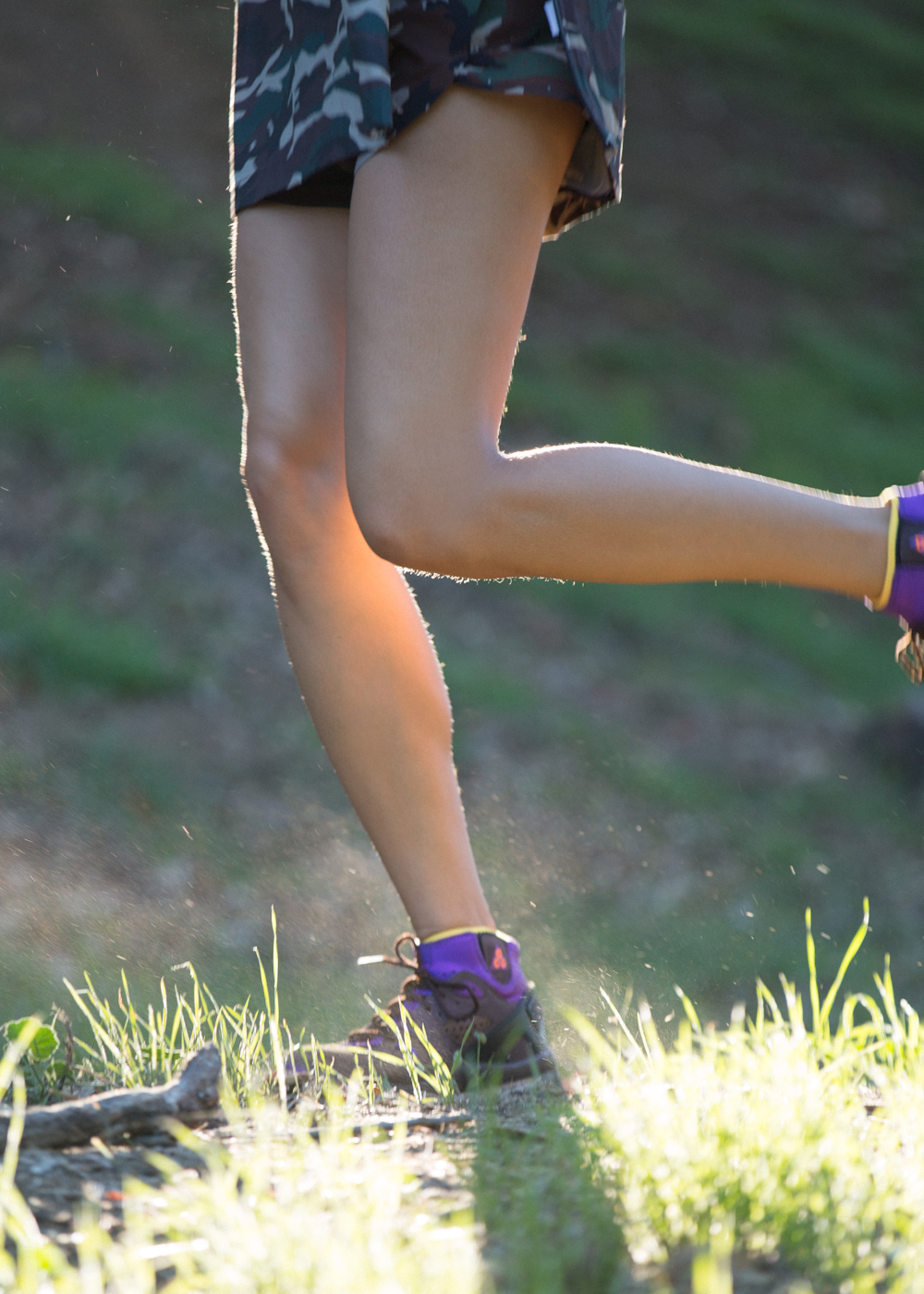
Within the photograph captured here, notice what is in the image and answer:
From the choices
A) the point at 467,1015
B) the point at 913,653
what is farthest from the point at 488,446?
the point at 467,1015

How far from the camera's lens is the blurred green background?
3699 mm

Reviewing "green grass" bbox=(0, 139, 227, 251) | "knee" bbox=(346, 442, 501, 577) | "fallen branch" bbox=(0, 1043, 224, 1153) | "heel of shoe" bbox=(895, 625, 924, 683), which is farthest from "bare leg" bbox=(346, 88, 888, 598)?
"green grass" bbox=(0, 139, 227, 251)

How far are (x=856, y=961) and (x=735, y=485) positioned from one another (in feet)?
9.21

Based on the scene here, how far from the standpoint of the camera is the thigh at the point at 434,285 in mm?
1453

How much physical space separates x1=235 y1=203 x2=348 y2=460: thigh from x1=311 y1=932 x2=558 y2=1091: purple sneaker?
0.72 m

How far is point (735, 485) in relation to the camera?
1508mm

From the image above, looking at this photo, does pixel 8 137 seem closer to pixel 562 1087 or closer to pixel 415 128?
pixel 415 128

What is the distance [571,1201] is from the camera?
106cm

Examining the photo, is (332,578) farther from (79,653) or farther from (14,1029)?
(79,653)

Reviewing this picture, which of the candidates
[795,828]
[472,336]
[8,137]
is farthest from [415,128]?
[8,137]

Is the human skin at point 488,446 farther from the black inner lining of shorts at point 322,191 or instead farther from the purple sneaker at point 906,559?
the black inner lining of shorts at point 322,191

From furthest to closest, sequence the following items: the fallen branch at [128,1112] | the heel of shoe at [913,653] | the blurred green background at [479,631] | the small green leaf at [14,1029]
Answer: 1. the blurred green background at [479,631]
2. the heel of shoe at [913,653]
3. the small green leaf at [14,1029]
4. the fallen branch at [128,1112]

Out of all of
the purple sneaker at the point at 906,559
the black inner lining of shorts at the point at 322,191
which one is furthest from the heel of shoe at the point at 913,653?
the black inner lining of shorts at the point at 322,191

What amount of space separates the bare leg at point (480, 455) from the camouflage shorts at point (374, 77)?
37 mm
